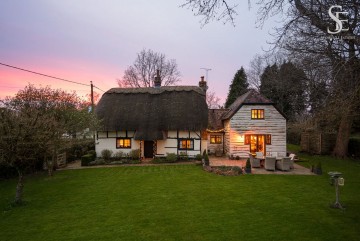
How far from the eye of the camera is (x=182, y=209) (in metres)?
8.65

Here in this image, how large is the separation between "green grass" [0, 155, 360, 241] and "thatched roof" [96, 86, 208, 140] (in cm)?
707

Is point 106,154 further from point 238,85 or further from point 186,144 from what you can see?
point 238,85

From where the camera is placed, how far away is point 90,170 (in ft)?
55.9

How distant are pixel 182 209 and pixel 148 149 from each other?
1360cm

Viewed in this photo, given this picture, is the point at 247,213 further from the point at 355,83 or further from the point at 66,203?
the point at 66,203

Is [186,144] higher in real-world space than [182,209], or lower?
higher

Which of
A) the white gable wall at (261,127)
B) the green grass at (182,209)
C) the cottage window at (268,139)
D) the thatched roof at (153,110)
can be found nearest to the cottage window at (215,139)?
the white gable wall at (261,127)

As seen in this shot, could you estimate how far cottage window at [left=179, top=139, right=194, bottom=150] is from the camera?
20984mm

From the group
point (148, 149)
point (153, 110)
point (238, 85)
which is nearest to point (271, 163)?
point (148, 149)

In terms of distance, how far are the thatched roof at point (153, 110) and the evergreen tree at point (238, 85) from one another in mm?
12493

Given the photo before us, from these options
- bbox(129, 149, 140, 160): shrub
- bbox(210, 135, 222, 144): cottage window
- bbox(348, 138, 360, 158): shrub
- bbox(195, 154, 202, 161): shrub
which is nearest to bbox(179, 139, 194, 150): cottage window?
bbox(195, 154, 202, 161): shrub

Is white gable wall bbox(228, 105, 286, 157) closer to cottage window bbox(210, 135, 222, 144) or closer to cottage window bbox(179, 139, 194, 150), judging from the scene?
cottage window bbox(210, 135, 222, 144)

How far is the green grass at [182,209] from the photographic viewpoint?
6773 millimetres

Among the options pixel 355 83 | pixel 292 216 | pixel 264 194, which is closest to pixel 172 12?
pixel 355 83
